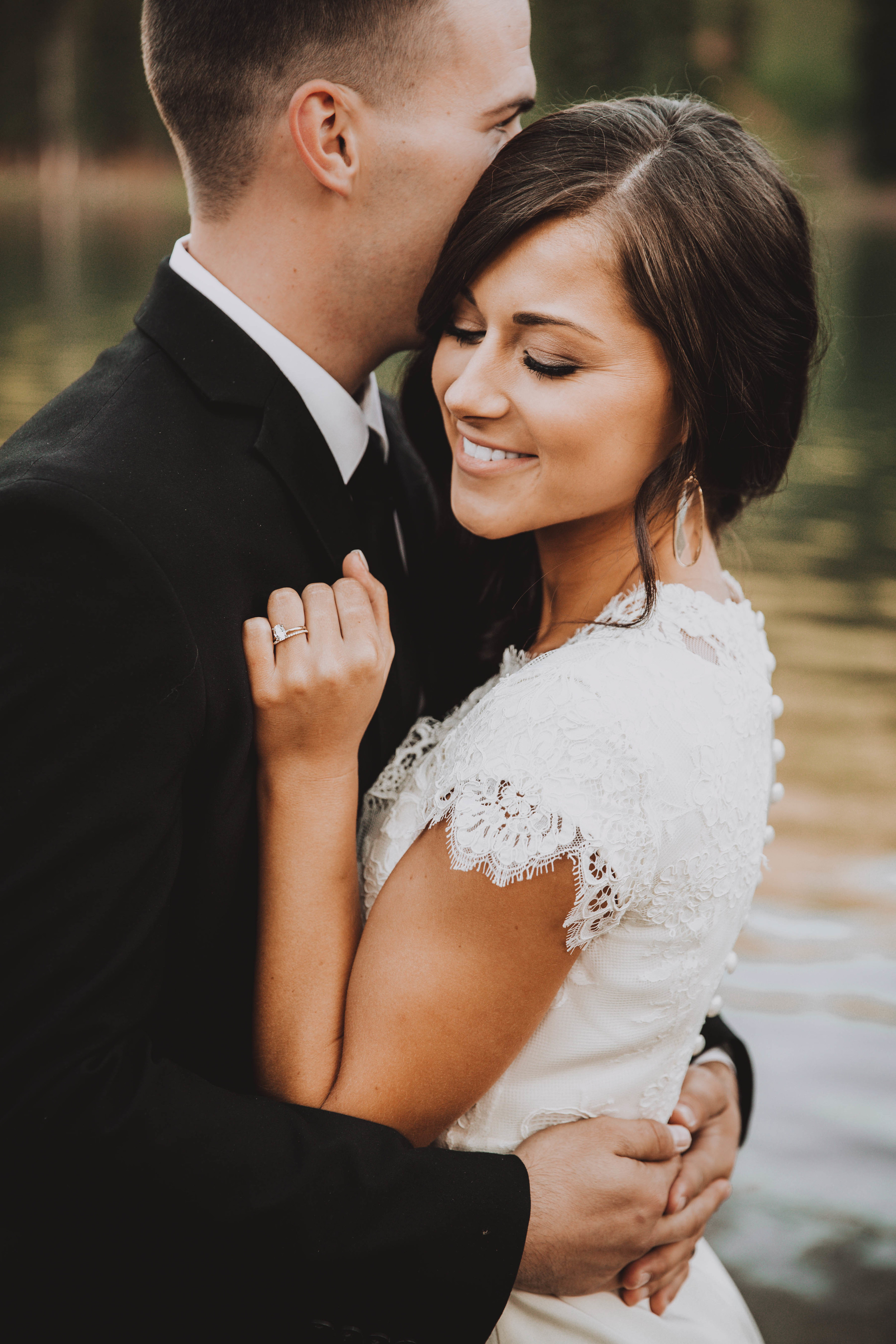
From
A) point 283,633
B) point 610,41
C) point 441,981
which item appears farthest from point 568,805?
point 610,41

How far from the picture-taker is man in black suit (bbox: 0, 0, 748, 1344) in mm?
1294

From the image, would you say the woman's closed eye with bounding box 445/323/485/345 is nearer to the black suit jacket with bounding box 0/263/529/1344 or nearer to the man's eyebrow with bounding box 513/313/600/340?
the man's eyebrow with bounding box 513/313/600/340

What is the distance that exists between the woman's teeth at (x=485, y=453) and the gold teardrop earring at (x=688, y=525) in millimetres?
251

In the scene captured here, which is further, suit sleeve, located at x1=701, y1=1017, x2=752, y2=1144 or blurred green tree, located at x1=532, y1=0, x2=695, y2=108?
blurred green tree, located at x1=532, y1=0, x2=695, y2=108

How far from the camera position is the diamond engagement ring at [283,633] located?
1464 millimetres

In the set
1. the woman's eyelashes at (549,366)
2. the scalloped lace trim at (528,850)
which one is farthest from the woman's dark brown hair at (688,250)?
the scalloped lace trim at (528,850)

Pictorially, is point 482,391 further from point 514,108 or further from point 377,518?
point 514,108

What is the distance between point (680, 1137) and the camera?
1.67 meters

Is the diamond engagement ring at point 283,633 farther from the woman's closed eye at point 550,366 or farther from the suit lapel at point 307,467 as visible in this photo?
the woman's closed eye at point 550,366

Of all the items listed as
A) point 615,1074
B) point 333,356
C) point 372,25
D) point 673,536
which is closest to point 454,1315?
point 615,1074

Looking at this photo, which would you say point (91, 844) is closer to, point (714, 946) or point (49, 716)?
point (49, 716)

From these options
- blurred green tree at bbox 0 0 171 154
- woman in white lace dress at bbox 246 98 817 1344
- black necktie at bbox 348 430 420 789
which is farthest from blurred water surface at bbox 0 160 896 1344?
blurred green tree at bbox 0 0 171 154

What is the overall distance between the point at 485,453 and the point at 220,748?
1.77 ft

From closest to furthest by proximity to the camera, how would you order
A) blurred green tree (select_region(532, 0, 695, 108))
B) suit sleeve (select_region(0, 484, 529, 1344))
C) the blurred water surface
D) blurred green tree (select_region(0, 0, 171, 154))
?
1. suit sleeve (select_region(0, 484, 529, 1344))
2. the blurred water surface
3. blurred green tree (select_region(532, 0, 695, 108))
4. blurred green tree (select_region(0, 0, 171, 154))
